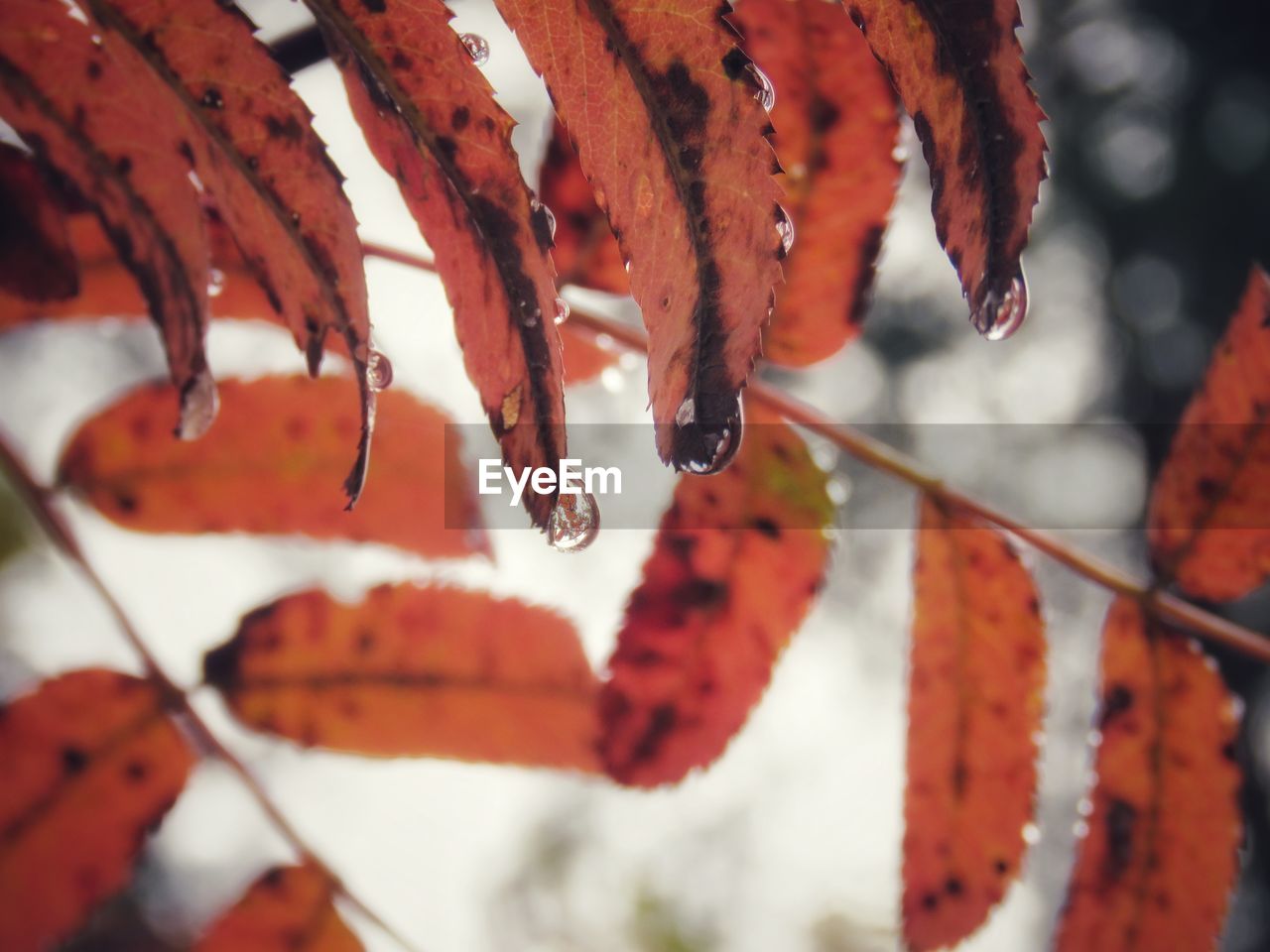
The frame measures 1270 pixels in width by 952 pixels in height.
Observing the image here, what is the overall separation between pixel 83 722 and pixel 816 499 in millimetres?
490

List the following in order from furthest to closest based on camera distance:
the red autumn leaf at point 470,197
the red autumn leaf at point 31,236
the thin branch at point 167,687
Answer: the thin branch at point 167,687
the red autumn leaf at point 31,236
the red autumn leaf at point 470,197

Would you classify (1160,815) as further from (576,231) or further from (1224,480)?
(576,231)

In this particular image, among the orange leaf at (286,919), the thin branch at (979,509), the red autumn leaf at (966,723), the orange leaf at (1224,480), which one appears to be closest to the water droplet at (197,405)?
the thin branch at (979,509)

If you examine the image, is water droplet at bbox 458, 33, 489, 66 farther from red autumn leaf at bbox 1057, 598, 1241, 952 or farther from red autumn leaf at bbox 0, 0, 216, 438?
red autumn leaf at bbox 1057, 598, 1241, 952

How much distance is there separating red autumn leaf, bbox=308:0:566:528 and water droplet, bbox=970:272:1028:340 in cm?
15

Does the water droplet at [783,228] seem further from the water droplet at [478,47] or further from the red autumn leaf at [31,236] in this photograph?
the red autumn leaf at [31,236]

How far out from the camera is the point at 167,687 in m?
0.58

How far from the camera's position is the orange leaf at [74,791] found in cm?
50

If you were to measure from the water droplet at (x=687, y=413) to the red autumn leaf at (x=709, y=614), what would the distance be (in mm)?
288

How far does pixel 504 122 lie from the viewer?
0.29 m

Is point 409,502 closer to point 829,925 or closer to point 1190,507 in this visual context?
point 1190,507

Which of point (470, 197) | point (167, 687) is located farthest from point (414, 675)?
point (470, 197)

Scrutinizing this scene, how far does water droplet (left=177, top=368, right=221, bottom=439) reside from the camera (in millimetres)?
359

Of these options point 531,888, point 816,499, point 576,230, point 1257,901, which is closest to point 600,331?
point 576,230
